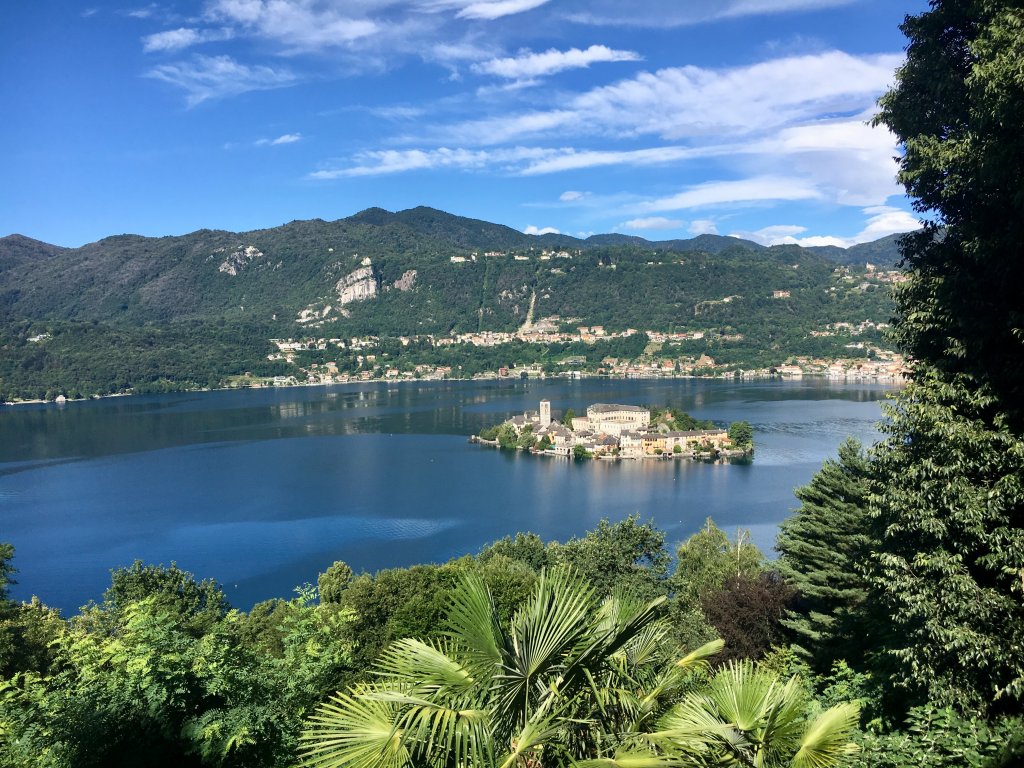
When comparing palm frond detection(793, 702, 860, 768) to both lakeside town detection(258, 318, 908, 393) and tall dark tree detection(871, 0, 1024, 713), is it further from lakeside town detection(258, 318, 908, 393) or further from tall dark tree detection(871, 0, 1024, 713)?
lakeside town detection(258, 318, 908, 393)

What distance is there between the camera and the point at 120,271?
470 ft

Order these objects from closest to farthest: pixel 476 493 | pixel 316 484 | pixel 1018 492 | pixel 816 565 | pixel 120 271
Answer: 1. pixel 1018 492
2. pixel 816 565
3. pixel 476 493
4. pixel 316 484
5. pixel 120 271

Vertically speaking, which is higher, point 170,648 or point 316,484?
point 170,648

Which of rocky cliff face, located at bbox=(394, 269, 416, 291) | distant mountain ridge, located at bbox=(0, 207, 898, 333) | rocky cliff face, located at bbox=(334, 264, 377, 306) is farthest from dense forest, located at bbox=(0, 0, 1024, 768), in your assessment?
rocky cliff face, located at bbox=(394, 269, 416, 291)

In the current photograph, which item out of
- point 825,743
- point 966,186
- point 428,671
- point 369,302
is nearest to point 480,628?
point 428,671

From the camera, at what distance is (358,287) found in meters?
125

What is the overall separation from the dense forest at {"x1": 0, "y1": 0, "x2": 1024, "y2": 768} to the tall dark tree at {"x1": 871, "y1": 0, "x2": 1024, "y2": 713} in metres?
0.01

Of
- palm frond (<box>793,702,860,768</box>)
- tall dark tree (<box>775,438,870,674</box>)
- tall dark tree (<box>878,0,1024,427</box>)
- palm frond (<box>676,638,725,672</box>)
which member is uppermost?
tall dark tree (<box>878,0,1024,427</box>)

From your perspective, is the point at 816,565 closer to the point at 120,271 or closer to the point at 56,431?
the point at 56,431

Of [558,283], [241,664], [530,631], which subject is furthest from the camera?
[558,283]

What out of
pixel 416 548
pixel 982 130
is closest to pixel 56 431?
pixel 416 548

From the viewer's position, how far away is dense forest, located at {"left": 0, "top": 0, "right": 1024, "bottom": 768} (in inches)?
68.7

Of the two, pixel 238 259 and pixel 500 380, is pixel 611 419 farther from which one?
pixel 238 259

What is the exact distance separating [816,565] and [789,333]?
89371 mm
